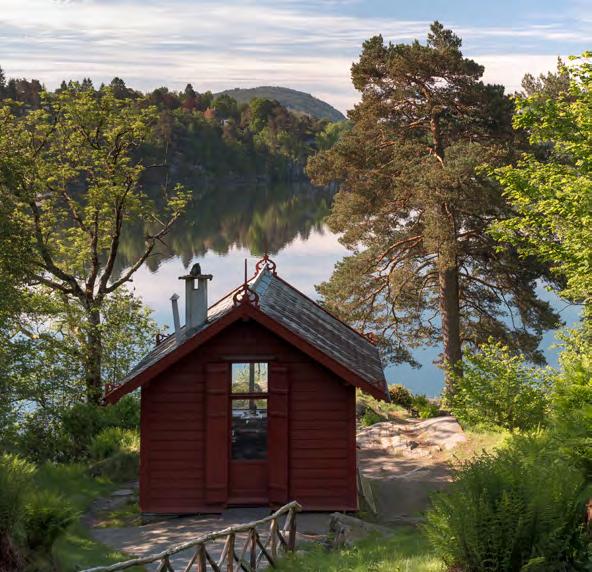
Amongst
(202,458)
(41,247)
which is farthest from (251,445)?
(41,247)

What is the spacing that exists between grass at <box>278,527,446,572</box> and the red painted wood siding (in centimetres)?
260

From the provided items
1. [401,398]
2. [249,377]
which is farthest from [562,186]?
[401,398]

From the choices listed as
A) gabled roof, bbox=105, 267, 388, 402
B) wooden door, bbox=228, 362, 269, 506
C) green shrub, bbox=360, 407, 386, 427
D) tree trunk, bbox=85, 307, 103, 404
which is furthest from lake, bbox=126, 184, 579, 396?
wooden door, bbox=228, 362, 269, 506

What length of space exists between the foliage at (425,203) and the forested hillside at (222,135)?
7377cm

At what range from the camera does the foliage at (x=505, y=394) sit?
20.1m

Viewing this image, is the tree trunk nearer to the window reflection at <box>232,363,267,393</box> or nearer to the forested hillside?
the window reflection at <box>232,363,267,393</box>

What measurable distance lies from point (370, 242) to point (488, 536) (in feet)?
79.5

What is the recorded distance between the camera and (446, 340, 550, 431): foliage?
20.1m

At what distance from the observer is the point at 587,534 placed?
33.2 feet

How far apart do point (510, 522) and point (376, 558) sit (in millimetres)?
3214

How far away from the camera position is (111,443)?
22.3 metres

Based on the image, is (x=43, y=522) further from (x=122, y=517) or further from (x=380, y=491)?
(x=380, y=491)

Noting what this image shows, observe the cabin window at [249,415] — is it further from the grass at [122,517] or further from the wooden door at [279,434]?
the grass at [122,517]

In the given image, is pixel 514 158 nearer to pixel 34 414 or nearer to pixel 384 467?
pixel 384 467
